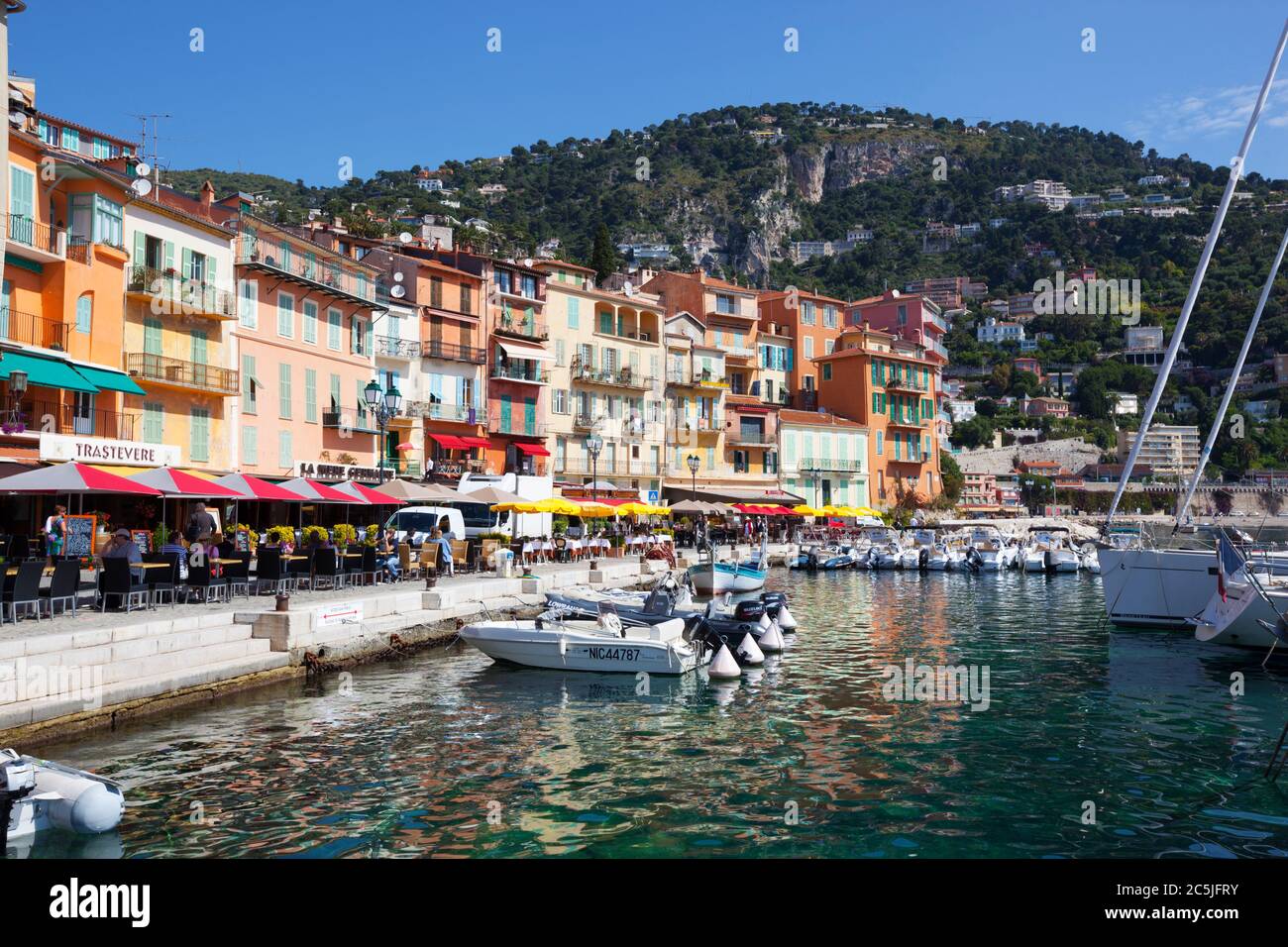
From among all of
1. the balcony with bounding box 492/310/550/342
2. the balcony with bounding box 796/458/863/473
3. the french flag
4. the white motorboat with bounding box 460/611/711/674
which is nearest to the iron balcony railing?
the white motorboat with bounding box 460/611/711/674

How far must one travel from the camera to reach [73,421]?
26484 millimetres

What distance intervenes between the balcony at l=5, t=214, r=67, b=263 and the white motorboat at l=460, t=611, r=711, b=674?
15.9 metres

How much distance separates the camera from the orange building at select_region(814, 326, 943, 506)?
7369 cm

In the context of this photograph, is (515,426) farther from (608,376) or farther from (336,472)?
(336,472)

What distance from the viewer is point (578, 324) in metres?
56.8

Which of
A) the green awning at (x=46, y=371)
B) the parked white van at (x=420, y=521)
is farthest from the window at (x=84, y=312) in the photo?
the parked white van at (x=420, y=521)

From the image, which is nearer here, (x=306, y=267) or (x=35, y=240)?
(x=35, y=240)

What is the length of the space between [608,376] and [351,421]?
20626mm

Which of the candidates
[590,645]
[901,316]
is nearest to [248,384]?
[590,645]

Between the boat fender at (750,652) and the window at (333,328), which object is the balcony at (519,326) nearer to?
the window at (333,328)

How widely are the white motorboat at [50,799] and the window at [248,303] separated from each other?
27760 millimetres

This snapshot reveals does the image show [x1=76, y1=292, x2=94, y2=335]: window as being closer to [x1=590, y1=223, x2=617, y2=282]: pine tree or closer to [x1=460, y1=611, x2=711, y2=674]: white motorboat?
[x1=460, y1=611, x2=711, y2=674]: white motorboat

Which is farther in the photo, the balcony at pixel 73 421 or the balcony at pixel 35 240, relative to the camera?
the balcony at pixel 73 421

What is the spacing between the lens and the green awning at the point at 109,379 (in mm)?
25562
